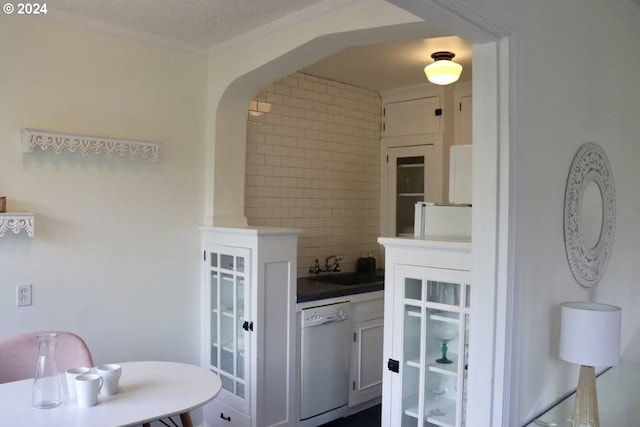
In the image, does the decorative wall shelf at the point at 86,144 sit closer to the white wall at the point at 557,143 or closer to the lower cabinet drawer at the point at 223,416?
the lower cabinet drawer at the point at 223,416

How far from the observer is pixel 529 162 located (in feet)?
6.30

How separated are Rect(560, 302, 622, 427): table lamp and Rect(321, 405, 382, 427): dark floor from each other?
186 cm

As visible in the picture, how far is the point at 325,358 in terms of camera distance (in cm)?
346

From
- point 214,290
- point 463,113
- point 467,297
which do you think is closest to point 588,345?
point 467,297

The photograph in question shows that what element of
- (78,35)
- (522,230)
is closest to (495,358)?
(522,230)

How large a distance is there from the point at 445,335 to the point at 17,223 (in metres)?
2.09

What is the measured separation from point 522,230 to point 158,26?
7.37ft

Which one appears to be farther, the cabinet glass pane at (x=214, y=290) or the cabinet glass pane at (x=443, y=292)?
the cabinet glass pane at (x=214, y=290)

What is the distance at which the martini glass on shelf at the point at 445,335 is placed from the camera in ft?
7.12

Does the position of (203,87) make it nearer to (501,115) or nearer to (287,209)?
(287,209)

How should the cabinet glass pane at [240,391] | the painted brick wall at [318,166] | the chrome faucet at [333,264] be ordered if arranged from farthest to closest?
1. the chrome faucet at [333,264]
2. the painted brick wall at [318,166]
3. the cabinet glass pane at [240,391]

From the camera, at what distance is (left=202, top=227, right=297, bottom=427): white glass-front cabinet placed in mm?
3064

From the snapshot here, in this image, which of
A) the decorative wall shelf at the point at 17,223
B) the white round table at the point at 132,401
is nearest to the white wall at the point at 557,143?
the white round table at the point at 132,401

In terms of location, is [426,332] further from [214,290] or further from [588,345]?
[214,290]
